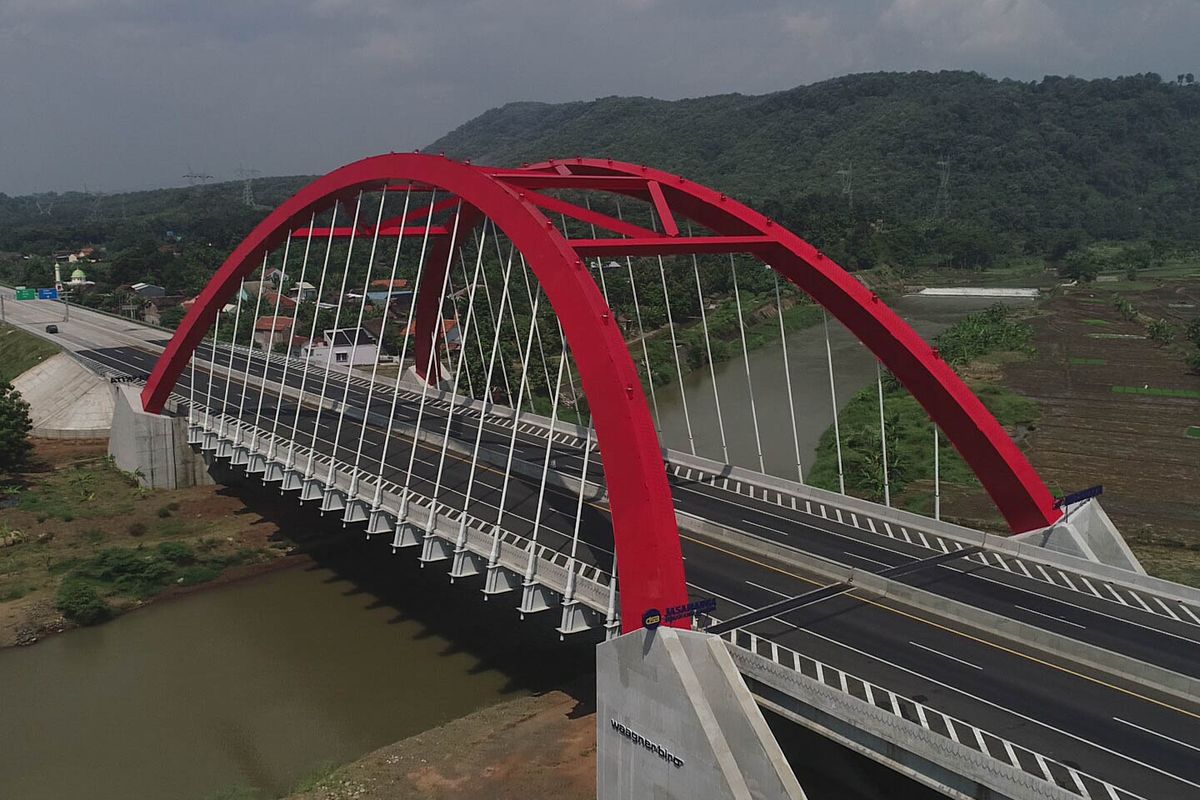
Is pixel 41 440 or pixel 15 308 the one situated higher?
pixel 15 308

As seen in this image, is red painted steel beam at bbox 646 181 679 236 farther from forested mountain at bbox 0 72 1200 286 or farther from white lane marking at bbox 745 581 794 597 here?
forested mountain at bbox 0 72 1200 286

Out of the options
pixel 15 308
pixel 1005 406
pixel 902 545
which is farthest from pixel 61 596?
pixel 15 308

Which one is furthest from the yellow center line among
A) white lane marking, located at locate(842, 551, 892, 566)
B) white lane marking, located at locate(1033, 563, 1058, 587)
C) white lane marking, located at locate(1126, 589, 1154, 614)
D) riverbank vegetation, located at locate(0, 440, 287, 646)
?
riverbank vegetation, located at locate(0, 440, 287, 646)

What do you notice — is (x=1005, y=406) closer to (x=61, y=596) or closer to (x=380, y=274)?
(x=61, y=596)

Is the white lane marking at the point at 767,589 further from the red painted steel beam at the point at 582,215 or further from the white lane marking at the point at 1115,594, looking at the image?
the red painted steel beam at the point at 582,215

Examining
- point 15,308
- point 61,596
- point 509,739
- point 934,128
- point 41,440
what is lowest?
point 509,739
